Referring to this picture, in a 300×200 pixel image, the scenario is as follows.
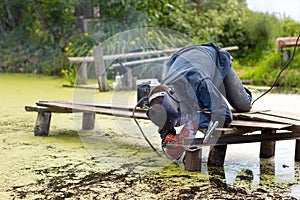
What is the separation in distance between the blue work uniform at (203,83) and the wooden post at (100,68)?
135 inches

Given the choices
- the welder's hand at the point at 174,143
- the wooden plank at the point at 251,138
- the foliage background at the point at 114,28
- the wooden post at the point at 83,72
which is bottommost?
the welder's hand at the point at 174,143

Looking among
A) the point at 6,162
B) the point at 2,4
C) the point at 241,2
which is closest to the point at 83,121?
the point at 6,162

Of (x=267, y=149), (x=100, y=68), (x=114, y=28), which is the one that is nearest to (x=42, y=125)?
(x=267, y=149)

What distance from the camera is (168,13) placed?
9.39 metres

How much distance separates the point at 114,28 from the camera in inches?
361

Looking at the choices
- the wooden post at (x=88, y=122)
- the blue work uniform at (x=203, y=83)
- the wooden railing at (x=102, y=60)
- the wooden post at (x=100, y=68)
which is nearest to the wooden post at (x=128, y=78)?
the wooden railing at (x=102, y=60)

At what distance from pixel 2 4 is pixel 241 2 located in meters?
4.85

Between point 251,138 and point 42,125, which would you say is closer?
point 251,138

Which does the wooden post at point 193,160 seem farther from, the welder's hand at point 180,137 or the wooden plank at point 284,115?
the wooden plank at point 284,115

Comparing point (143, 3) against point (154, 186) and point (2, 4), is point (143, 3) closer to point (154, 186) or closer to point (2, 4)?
point (2, 4)

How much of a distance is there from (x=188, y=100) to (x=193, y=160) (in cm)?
34

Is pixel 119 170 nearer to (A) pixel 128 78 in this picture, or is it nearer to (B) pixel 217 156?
(B) pixel 217 156

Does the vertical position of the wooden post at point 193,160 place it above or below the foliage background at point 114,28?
below

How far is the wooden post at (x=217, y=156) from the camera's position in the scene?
10.5 feet
